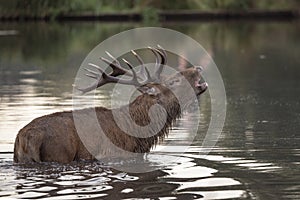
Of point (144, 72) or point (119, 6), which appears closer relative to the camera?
point (144, 72)

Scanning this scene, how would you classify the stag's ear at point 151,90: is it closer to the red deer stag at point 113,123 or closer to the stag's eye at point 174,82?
the red deer stag at point 113,123

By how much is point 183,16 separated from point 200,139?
4586cm

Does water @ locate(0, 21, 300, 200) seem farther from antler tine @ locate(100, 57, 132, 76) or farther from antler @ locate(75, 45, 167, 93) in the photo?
antler tine @ locate(100, 57, 132, 76)

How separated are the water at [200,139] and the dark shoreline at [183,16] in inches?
1018

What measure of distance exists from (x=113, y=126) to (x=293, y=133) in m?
3.29

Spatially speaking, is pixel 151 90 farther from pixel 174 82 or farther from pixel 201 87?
pixel 201 87

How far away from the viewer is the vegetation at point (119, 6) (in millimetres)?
58781

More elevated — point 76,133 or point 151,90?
point 151,90

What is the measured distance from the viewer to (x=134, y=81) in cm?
1262

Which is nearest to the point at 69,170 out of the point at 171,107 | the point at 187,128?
the point at 171,107

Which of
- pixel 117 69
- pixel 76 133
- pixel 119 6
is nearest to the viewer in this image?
pixel 76 133

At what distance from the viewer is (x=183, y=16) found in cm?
5953

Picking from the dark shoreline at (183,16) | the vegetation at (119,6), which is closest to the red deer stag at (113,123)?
the dark shoreline at (183,16)

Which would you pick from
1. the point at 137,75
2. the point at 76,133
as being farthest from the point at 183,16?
the point at 76,133
